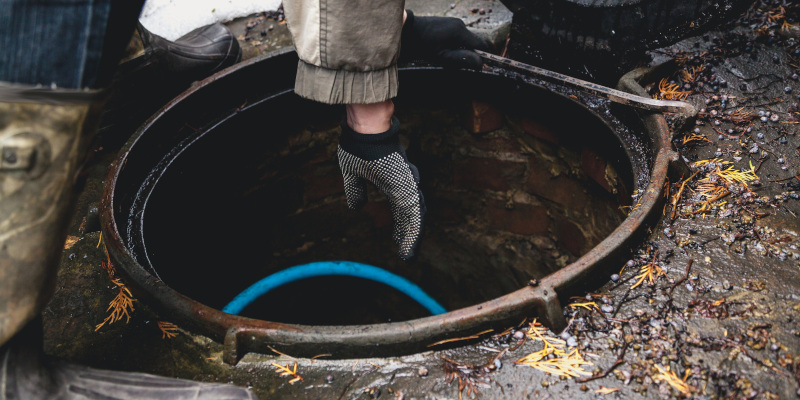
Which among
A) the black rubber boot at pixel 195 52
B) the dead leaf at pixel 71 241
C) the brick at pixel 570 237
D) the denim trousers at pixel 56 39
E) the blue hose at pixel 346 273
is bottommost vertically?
the blue hose at pixel 346 273

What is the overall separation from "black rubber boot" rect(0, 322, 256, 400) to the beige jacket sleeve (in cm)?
96

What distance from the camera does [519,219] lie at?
11.3ft

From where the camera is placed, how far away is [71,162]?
3.45ft

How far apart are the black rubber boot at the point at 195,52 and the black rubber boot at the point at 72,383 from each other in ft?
5.95

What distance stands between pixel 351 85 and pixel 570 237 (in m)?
1.97

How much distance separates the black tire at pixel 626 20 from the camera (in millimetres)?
2234

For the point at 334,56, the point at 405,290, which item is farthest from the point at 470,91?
the point at 334,56

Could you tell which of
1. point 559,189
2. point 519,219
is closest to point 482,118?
point 559,189

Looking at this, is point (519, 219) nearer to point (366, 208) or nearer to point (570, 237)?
point (570, 237)

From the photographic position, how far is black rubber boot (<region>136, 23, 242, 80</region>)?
104 inches

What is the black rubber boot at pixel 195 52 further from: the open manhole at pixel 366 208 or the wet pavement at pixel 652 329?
the wet pavement at pixel 652 329

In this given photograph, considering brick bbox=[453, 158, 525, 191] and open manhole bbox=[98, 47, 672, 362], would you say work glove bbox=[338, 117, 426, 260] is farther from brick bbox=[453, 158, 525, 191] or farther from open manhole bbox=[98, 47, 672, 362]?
brick bbox=[453, 158, 525, 191]

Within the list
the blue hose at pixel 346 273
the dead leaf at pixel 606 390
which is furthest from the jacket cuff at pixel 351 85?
the blue hose at pixel 346 273

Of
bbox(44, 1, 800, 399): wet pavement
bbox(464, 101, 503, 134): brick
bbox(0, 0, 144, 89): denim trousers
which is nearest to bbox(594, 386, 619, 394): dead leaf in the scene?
bbox(44, 1, 800, 399): wet pavement
